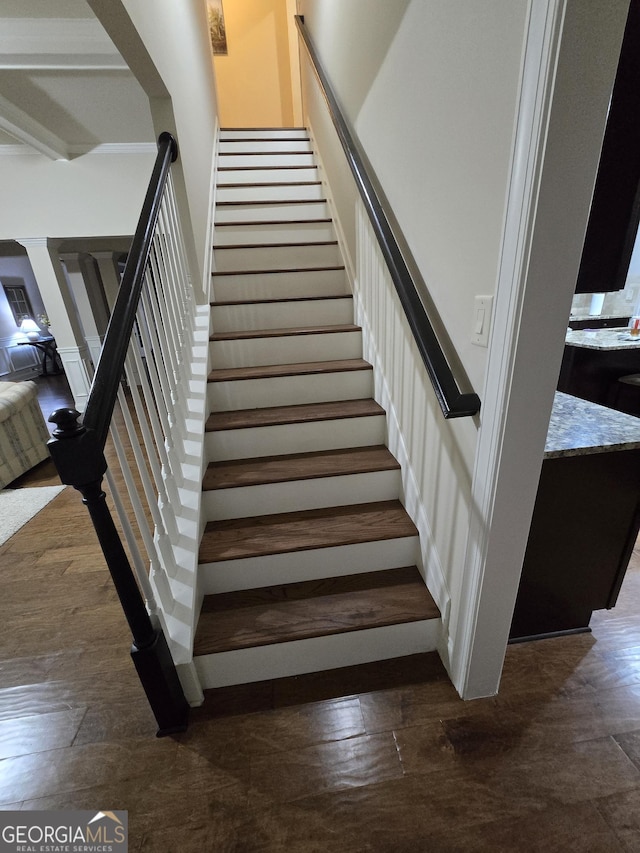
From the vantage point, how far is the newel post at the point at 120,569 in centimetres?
80

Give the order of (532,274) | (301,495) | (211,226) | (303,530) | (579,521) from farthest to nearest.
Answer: (211,226) < (301,495) < (303,530) < (579,521) < (532,274)

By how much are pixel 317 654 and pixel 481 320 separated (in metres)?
1.22

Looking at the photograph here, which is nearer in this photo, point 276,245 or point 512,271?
point 512,271

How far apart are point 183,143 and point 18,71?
1497 mm

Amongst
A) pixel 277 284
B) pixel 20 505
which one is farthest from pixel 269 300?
pixel 20 505

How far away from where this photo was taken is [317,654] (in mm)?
1334

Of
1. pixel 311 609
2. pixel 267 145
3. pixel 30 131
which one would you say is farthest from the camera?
pixel 267 145

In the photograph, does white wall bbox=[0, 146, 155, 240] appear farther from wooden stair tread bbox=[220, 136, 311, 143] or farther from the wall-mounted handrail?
the wall-mounted handrail

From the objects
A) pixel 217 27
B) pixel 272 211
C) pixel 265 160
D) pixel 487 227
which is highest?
pixel 217 27

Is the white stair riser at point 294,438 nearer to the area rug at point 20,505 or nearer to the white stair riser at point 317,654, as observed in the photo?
the white stair riser at point 317,654

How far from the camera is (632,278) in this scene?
3.46 meters

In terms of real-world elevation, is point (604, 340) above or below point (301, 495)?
above

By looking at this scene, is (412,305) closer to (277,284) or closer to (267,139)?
(277,284)

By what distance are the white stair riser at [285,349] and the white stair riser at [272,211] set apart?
1.31 m
